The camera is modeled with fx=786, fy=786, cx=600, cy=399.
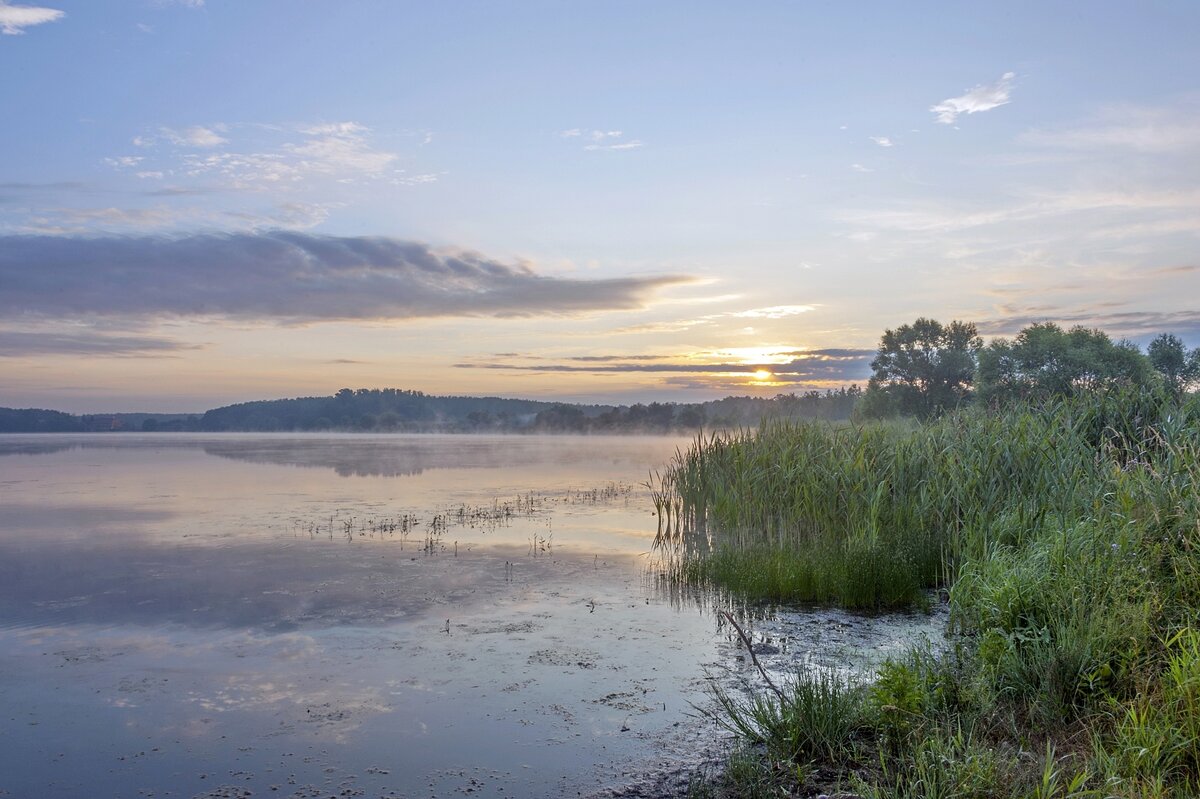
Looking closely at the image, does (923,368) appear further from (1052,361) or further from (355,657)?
(355,657)

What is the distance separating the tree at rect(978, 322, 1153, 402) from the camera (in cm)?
4075

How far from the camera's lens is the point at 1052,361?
42.2m

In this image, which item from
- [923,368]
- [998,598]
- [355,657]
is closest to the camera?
[998,598]

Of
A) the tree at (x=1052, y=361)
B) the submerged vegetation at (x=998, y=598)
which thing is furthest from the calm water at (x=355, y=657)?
the tree at (x=1052, y=361)

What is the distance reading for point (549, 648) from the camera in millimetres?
8961

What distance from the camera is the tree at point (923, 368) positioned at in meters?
49.0

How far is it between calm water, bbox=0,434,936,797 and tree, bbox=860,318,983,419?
35924mm

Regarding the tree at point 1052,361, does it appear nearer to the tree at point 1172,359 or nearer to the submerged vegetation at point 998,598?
the tree at point 1172,359

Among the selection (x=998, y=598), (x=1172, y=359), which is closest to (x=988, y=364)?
(x=1172, y=359)

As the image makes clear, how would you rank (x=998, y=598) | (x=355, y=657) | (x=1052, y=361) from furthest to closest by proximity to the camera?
(x=1052, y=361)
(x=355, y=657)
(x=998, y=598)

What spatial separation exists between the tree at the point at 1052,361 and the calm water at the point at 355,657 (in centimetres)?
3149

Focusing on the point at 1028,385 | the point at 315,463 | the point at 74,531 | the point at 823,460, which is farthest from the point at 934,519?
the point at 315,463

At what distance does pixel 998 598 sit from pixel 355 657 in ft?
21.7

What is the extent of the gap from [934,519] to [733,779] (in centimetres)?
817
